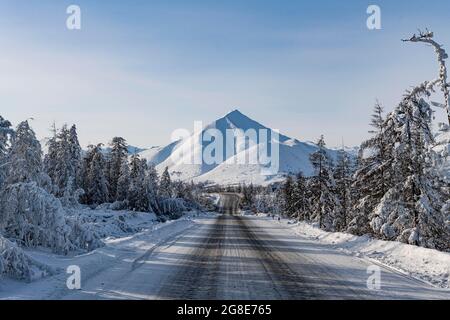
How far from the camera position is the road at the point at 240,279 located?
1012cm

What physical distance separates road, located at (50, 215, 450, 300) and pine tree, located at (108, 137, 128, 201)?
5550 centimetres

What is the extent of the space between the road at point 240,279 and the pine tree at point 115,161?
182 ft

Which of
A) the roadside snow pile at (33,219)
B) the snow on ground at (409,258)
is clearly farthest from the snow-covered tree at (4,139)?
the snow on ground at (409,258)

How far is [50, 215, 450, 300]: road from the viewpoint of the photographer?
33.2 feet

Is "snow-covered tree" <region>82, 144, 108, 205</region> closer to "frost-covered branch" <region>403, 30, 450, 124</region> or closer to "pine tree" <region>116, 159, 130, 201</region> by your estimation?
"pine tree" <region>116, 159, 130, 201</region>

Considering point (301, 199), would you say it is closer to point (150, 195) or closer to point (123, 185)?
point (150, 195)

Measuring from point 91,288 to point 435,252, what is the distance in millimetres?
11142

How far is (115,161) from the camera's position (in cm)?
7262

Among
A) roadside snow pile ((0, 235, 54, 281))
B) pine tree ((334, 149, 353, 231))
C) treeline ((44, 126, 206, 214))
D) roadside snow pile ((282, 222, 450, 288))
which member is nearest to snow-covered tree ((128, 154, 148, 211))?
treeline ((44, 126, 206, 214))

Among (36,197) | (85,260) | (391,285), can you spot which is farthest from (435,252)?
(36,197)

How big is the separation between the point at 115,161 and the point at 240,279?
63243 millimetres
